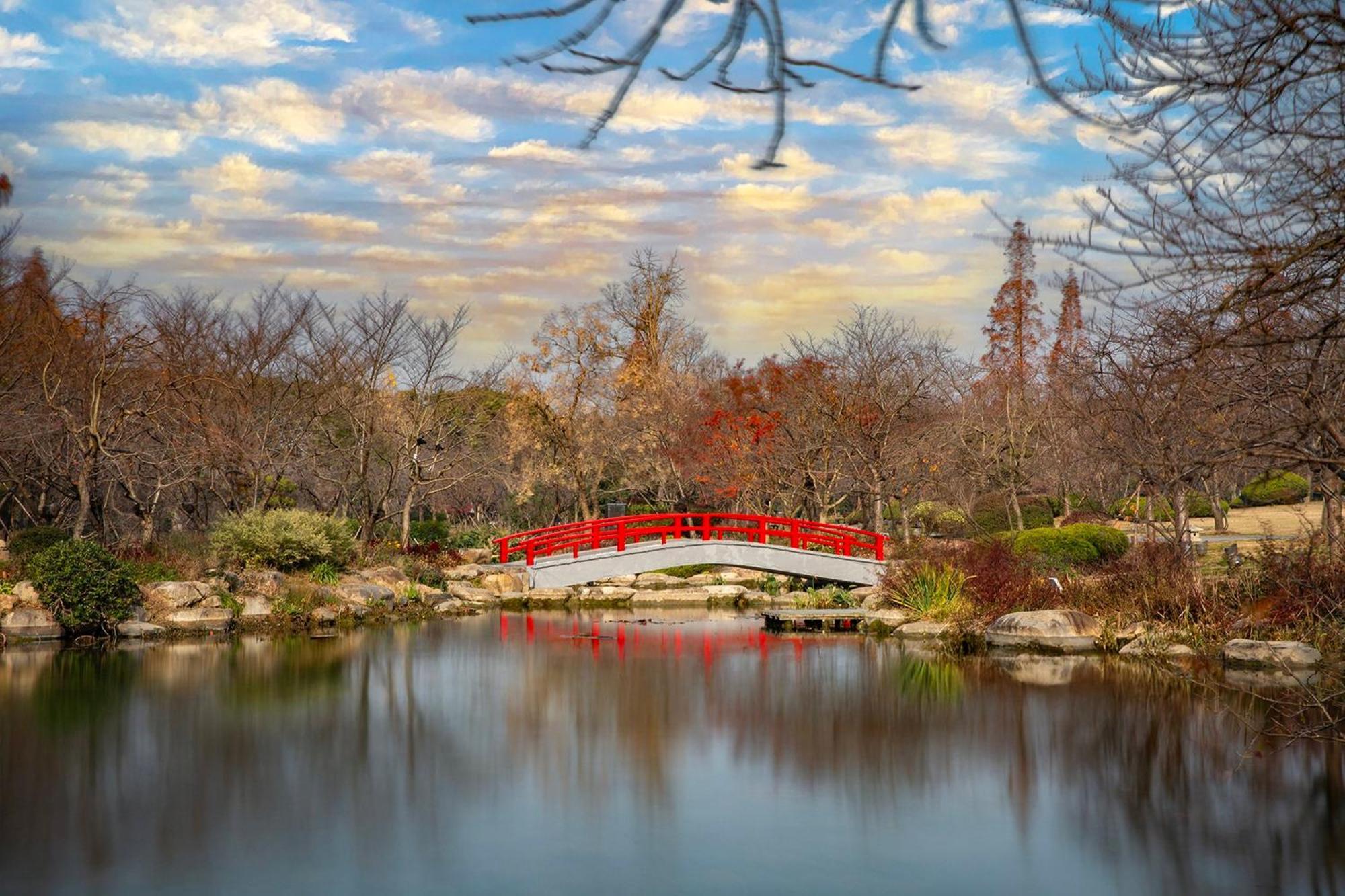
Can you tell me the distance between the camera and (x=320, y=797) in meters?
9.62

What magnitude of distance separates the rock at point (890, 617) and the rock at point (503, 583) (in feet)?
26.4

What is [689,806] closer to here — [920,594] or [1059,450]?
[920,594]

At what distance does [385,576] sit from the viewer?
2244 cm

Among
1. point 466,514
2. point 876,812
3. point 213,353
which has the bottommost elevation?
point 876,812

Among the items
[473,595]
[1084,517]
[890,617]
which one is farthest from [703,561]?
[1084,517]

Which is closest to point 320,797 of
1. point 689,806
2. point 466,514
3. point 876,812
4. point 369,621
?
point 689,806

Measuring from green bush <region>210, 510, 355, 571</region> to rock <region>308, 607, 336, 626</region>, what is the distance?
1.28 metres

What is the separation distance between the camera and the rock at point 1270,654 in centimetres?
1327

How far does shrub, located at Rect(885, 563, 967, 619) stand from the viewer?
18.3 meters

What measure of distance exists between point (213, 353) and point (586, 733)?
1613 cm

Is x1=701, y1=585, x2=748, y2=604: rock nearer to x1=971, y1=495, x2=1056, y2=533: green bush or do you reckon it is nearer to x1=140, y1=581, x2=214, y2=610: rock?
x1=971, y1=495, x2=1056, y2=533: green bush

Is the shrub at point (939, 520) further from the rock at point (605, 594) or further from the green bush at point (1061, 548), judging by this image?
the rock at point (605, 594)

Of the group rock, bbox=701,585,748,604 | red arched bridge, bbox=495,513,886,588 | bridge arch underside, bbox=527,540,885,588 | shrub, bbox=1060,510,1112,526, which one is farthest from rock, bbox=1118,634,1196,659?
shrub, bbox=1060,510,1112,526

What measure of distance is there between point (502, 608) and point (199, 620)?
21.3 feet
